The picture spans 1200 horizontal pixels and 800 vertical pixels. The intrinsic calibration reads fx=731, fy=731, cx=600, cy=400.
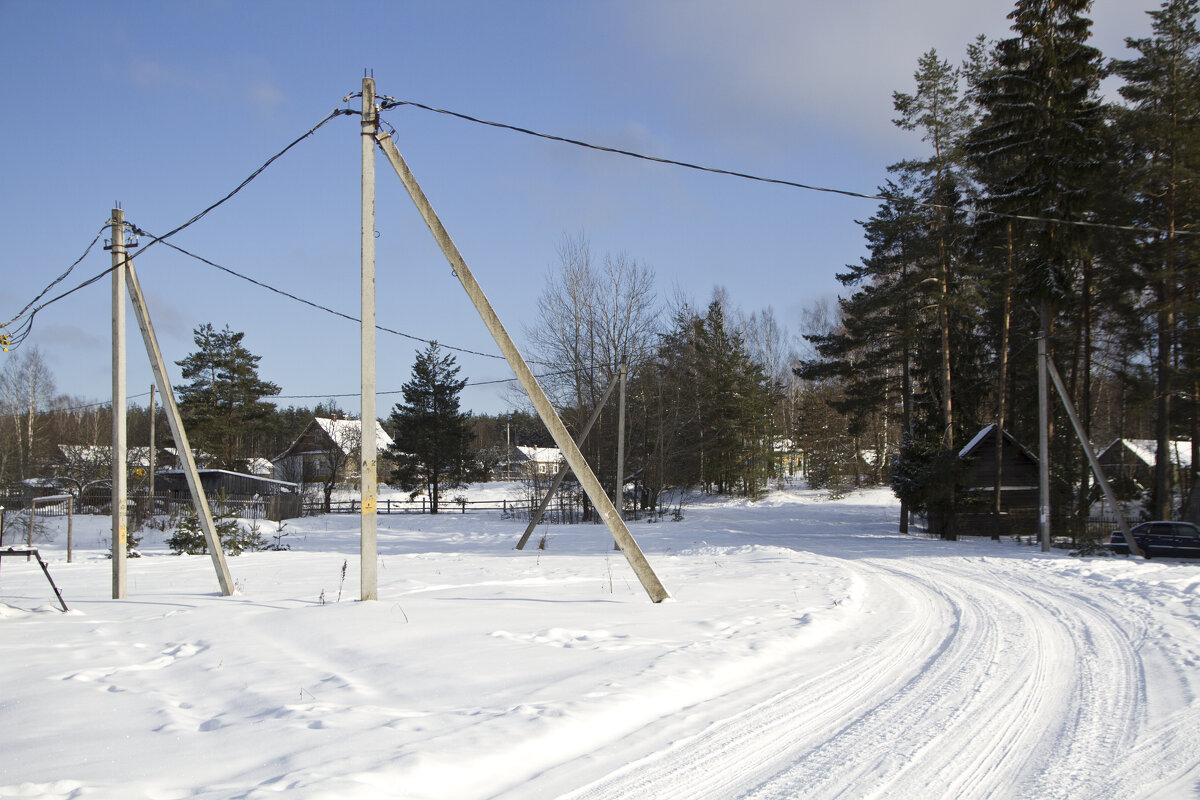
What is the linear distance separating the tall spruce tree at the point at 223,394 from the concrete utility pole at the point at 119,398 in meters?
39.9

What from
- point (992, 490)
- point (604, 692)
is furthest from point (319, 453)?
point (604, 692)

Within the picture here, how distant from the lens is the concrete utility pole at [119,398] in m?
10.6

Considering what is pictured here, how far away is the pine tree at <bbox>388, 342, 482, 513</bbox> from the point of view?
47750 millimetres

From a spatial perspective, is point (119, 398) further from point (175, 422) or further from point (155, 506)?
point (155, 506)

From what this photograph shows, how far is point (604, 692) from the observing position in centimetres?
536

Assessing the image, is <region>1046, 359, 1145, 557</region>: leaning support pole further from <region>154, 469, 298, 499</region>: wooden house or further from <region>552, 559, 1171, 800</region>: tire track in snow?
<region>154, 469, 298, 499</region>: wooden house

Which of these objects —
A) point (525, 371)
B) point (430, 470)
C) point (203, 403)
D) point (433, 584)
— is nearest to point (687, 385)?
point (430, 470)

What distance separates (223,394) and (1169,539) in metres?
49.3

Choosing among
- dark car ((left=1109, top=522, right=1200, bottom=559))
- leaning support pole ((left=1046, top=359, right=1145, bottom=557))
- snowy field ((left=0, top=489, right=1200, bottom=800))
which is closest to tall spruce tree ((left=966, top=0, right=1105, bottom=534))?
leaning support pole ((left=1046, top=359, right=1145, bottom=557))

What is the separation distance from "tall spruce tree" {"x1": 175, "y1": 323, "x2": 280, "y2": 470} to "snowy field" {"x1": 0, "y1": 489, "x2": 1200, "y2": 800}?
39.3m

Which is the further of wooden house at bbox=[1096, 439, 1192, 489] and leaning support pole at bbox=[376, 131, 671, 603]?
wooden house at bbox=[1096, 439, 1192, 489]

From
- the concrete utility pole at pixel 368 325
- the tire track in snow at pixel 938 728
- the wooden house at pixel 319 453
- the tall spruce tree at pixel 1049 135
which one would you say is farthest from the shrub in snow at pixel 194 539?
the wooden house at pixel 319 453

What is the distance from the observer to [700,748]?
444 centimetres

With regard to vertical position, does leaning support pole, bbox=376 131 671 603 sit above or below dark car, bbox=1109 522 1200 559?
above
